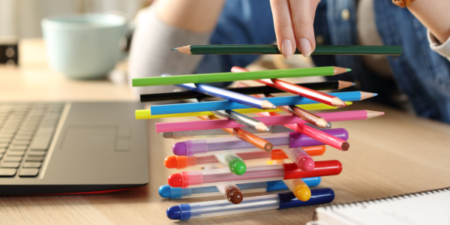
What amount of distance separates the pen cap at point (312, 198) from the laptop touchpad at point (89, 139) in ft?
0.67

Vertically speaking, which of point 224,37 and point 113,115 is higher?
point 224,37

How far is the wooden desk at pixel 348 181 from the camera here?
32cm

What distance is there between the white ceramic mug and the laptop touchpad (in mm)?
304

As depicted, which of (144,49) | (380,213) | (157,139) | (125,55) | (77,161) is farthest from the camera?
(125,55)

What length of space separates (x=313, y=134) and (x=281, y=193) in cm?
8

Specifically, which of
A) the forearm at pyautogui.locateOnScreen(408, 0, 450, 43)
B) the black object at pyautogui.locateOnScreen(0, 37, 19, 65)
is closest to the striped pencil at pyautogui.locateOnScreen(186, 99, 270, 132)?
the forearm at pyautogui.locateOnScreen(408, 0, 450, 43)

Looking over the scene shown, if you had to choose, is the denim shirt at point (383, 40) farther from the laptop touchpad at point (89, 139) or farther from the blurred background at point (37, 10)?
the blurred background at point (37, 10)

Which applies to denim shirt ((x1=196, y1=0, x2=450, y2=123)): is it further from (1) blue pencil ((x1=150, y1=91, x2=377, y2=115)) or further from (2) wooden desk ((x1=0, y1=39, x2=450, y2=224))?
(1) blue pencil ((x1=150, y1=91, x2=377, y2=115))

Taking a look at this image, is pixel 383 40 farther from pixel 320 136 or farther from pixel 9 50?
pixel 9 50

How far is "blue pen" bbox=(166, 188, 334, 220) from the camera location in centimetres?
31

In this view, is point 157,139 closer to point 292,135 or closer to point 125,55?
point 292,135

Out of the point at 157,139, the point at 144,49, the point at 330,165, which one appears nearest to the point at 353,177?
the point at 330,165

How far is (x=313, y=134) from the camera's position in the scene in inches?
11.2

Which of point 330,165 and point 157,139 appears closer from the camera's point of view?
point 330,165
